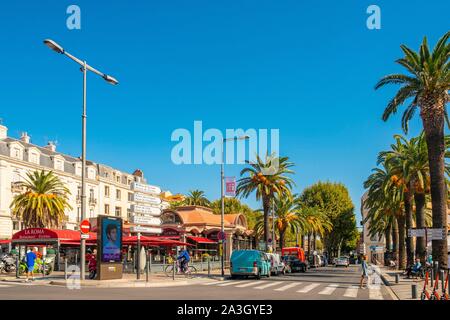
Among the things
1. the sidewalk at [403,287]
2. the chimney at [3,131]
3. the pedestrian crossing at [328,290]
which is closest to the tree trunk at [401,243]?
the sidewalk at [403,287]

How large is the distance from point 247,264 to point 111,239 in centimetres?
1068

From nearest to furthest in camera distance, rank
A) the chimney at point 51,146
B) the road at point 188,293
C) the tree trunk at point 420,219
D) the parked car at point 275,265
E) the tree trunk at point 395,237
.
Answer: the road at point 188,293, the tree trunk at point 420,219, the parked car at point 275,265, the tree trunk at point 395,237, the chimney at point 51,146

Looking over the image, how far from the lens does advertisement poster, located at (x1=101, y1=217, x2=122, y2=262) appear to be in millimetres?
26266

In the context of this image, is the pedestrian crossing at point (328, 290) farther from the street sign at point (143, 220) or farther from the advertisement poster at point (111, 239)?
the advertisement poster at point (111, 239)

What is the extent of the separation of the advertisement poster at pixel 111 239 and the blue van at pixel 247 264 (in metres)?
9.80

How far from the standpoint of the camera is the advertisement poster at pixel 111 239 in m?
26.3

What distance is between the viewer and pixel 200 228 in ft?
198

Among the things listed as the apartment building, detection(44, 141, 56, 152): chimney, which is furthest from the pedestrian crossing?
detection(44, 141, 56, 152): chimney

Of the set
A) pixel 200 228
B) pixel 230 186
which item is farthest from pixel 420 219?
pixel 200 228

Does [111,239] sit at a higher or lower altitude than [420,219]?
lower

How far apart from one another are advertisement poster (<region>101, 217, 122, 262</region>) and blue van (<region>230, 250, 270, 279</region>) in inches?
386

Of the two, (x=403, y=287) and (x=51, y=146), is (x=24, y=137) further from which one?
(x=403, y=287)

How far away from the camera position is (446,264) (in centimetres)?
3016
